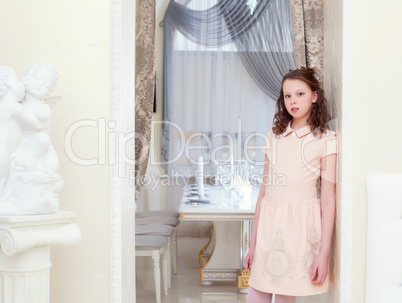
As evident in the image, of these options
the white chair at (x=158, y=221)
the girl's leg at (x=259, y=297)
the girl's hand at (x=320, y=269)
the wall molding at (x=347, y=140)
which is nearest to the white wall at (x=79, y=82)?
the girl's leg at (x=259, y=297)

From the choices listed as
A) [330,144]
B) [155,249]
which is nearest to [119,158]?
[330,144]

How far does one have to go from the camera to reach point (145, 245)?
150 inches

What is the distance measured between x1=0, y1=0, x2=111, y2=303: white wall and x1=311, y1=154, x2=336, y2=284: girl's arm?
877 mm

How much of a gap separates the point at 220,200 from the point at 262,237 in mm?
1997

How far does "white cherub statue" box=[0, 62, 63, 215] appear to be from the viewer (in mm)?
1699

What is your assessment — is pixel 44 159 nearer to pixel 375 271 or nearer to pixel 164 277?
pixel 375 271

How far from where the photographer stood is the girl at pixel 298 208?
6.86 ft

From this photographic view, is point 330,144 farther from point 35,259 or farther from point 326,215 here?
point 35,259

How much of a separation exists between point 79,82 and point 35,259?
2.42 ft

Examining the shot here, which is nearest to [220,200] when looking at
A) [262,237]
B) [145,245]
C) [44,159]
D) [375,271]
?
[145,245]

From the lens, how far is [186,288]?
430 cm

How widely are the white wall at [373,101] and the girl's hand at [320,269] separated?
0.12 m

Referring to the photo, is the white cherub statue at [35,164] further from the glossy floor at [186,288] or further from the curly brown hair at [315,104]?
the glossy floor at [186,288]

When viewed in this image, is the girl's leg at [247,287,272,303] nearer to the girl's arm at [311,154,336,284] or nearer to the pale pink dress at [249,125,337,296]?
the pale pink dress at [249,125,337,296]
